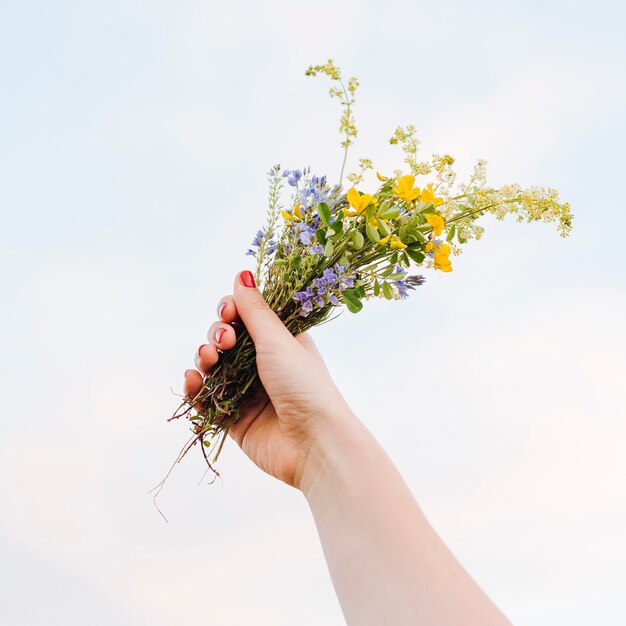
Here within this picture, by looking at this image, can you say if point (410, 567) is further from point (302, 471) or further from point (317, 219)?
point (317, 219)

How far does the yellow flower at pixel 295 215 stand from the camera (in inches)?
82.7

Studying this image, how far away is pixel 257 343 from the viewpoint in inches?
77.2

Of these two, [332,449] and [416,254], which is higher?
[416,254]

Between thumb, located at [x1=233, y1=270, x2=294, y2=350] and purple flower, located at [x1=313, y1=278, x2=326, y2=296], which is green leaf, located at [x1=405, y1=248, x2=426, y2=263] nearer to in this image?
purple flower, located at [x1=313, y1=278, x2=326, y2=296]

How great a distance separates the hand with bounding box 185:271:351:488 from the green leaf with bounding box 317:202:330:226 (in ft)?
0.98

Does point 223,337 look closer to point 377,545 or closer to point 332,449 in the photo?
point 332,449

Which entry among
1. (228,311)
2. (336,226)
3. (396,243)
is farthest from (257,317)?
(396,243)

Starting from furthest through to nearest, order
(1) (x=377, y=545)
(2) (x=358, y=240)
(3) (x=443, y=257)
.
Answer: (3) (x=443, y=257) → (2) (x=358, y=240) → (1) (x=377, y=545)

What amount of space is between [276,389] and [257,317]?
21 cm

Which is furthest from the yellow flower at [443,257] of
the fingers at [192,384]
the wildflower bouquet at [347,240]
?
the fingers at [192,384]

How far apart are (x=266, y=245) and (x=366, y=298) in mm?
337

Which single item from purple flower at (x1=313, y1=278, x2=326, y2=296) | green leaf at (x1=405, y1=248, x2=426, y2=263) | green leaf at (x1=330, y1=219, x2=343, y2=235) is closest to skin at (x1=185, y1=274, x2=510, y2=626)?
purple flower at (x1=313, y1=278, x2=326, y2=296)

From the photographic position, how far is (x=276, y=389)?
76.0 inches

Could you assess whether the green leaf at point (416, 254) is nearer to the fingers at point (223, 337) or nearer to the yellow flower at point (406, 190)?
the yellow flower at point (406, 190)
